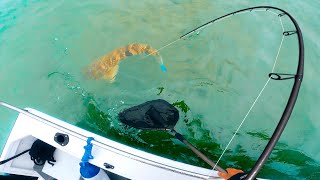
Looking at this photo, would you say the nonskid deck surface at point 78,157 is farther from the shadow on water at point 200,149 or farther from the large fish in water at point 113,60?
the large fish in water at point 113,60

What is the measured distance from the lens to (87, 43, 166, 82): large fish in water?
5012mm

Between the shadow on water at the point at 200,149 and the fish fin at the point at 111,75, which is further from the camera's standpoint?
the fish fin at the point at 111,75

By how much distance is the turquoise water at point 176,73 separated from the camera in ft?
13.7

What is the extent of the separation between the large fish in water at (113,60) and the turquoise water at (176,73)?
4.3 inches

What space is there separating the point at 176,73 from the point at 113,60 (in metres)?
1.18

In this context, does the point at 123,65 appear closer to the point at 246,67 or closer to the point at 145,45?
the point at 145,45

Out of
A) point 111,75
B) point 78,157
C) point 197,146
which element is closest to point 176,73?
point 111,75

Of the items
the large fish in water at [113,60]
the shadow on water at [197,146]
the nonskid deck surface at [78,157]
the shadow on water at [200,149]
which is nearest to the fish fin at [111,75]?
the large fish in water at [113,60]

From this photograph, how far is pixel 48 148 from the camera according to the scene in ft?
10.6

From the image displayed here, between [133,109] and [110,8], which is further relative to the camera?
[110,8]

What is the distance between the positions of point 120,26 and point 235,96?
2.93 m

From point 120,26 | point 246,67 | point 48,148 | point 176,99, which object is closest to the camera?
point 48,148

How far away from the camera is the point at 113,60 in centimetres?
512

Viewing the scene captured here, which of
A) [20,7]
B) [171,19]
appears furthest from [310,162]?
[20,7]
